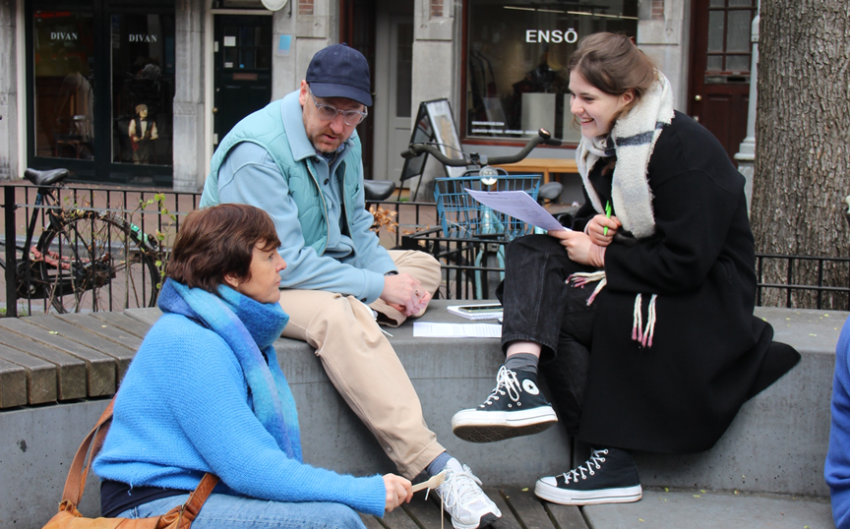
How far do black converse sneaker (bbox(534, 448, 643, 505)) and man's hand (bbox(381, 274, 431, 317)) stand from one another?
0.83 metres

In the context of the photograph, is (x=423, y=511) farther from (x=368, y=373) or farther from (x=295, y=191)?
(x=295, y=191)

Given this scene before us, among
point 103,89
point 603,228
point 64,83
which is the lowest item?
point 603,228

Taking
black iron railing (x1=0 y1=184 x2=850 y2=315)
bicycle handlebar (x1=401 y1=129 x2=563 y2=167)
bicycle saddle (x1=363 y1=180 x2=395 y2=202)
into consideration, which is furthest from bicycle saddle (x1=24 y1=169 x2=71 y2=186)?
bicycle handlebar (x1=401 y1=129 x2=563 y2=167)

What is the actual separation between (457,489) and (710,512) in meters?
0.96

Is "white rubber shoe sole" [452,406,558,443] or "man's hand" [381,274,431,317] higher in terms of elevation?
"man's hand" [381,274,431,317]

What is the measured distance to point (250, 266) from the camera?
7.36ft

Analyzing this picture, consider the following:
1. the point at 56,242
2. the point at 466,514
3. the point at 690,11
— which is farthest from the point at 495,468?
the point at 690,11

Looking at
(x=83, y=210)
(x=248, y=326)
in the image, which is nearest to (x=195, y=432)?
(x=248, y=326)

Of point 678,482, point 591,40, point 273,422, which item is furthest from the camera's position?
point 678,482

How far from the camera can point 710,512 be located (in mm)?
3168

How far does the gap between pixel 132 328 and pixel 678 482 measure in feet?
6.82

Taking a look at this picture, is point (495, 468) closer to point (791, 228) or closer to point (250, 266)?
point (250, 266)

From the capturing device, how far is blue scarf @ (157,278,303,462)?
216 centimetres

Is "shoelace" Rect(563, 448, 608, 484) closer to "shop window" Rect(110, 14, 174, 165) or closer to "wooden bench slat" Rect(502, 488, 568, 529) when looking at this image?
"wooden bench slat" Rect(502, 488, 568, 529)
